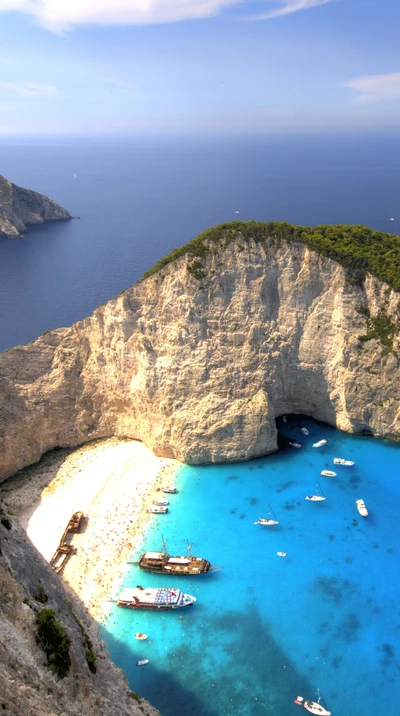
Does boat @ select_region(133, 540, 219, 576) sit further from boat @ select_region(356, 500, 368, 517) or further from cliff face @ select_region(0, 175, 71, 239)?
cliff face @ select_region(0, 175, 71, 239)

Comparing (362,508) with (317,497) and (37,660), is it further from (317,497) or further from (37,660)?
(37,660)

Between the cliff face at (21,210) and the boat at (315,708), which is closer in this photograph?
the boat at (315,708)

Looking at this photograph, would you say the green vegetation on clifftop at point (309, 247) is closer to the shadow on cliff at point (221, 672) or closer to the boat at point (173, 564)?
the boat at point (173, 564)

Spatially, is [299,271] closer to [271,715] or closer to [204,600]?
[204,600]

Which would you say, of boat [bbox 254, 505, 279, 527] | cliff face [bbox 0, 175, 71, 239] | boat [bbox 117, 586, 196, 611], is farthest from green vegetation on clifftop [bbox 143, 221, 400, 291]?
cliff face [bbox 0, 175, 71, 239]

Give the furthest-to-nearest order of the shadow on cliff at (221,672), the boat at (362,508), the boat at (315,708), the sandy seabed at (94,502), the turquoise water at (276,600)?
1. the boat at (362,508)
2. the sandy seabed at (94,502)
3. the turquoise water at (276,600)
4. the shadow on cliff at (221,672)
5. the boat at (315,708)

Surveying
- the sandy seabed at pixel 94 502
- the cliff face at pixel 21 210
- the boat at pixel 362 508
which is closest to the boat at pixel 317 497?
the boat at pixel 362 508

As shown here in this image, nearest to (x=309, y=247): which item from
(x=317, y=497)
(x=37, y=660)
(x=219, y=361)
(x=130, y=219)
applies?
(x=219, y=361)
